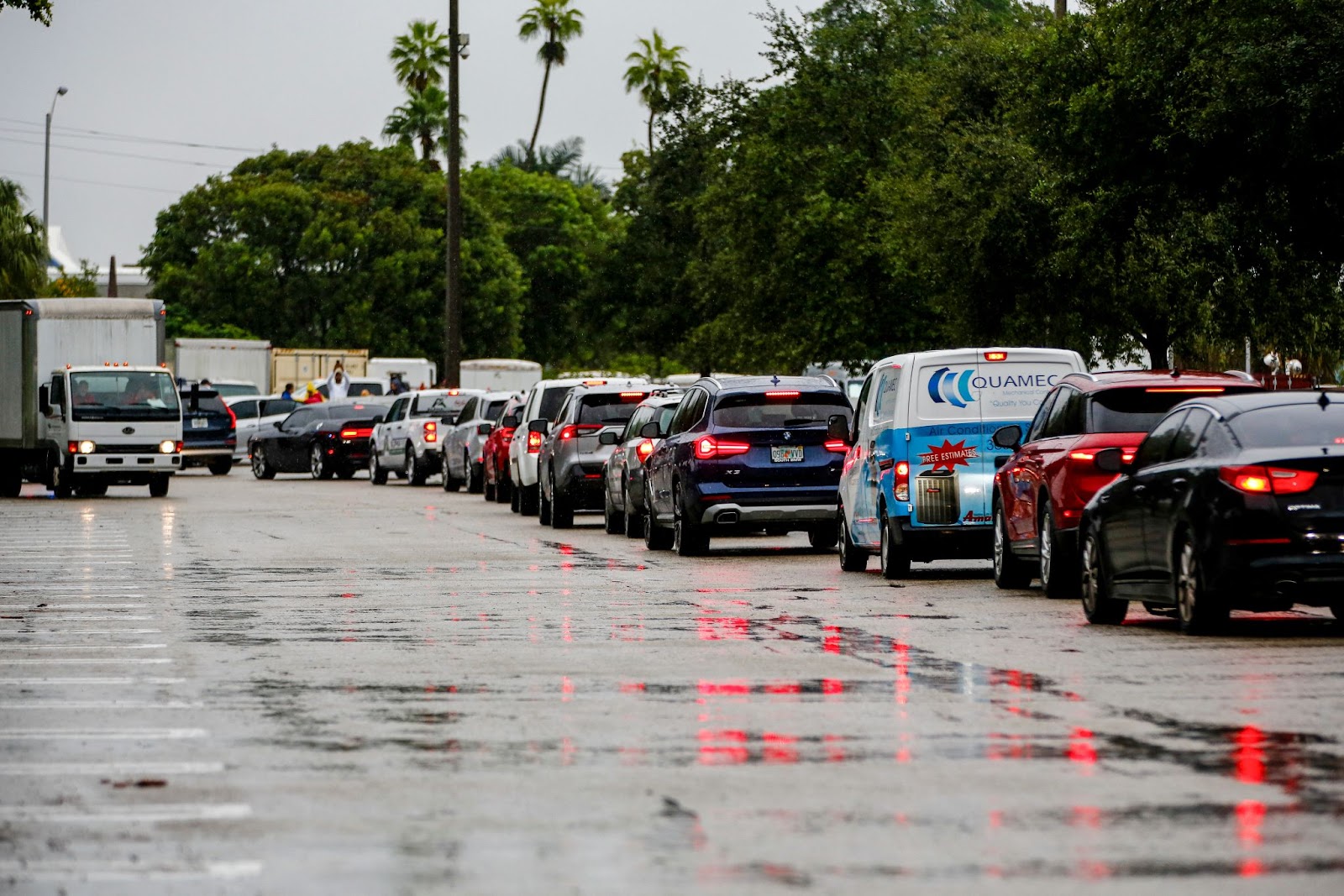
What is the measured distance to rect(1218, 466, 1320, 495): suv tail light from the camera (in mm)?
14141

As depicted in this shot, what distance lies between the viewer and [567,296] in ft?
367

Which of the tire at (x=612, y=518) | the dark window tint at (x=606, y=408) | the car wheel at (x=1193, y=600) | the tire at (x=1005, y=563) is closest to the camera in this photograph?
the car wheel at (x=1193, y=600)

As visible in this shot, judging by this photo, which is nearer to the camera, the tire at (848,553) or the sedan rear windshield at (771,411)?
the tire at (848,553)

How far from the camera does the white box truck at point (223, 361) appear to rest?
238ft

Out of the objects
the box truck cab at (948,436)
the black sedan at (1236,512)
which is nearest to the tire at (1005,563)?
the box truck cab at (948,436)

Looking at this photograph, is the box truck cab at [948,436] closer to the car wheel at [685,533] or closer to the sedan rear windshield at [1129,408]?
the sedan rear windshield at [1129,408]

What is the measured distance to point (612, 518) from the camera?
1193 inches

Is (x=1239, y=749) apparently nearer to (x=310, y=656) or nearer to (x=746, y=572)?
(x=310, y=656)

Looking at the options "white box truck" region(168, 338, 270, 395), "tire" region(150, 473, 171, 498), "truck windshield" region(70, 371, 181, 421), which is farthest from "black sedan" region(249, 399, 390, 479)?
"white box truck" region(168, 338, 270, 395)

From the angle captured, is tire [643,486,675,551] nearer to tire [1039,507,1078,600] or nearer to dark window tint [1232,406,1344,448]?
tire [1039,507,1078,600]

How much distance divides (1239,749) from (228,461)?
48.0 metres

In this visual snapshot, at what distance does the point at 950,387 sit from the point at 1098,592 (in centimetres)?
463

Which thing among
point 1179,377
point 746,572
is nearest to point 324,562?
point 746,572

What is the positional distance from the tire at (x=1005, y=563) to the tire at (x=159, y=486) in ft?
83.9
